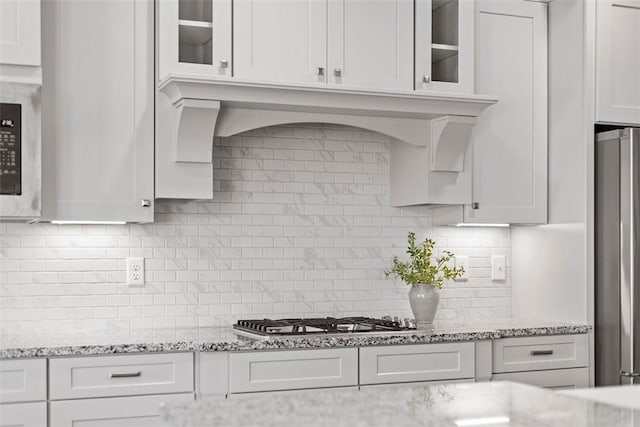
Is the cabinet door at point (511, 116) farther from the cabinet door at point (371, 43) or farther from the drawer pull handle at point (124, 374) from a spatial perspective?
the drawer pull handle at point (124, 374)

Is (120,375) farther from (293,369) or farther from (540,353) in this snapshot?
(540,353)

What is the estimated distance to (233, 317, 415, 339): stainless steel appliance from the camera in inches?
128

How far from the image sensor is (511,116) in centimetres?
395

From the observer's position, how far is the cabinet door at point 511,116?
12.7 ft

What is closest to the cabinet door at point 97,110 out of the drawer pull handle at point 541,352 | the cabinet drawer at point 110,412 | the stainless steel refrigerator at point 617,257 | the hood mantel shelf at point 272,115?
the hood mantel shelf at point 272,115

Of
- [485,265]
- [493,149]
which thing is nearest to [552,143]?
[493,149]

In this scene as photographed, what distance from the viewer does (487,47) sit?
390 cm

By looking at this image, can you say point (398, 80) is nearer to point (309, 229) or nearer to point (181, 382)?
point (309, 229)

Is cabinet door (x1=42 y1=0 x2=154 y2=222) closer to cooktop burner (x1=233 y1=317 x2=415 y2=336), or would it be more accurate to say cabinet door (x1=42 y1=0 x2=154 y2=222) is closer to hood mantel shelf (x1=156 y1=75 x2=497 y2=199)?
hood mantel shelf (x1=156 y1=75 x2=497 y2=199)

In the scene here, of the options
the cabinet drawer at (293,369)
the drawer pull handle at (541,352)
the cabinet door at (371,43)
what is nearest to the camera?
the cabinet drawer at (293,369)

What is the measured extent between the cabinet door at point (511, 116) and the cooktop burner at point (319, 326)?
673mm

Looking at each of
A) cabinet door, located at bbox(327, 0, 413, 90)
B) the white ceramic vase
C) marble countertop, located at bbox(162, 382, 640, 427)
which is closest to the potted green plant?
the white ceramic vase

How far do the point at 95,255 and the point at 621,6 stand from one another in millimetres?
2680

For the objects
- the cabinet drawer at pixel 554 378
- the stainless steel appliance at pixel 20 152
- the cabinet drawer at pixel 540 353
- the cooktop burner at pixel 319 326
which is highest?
the stainless steel appliance at pixel 20 152
